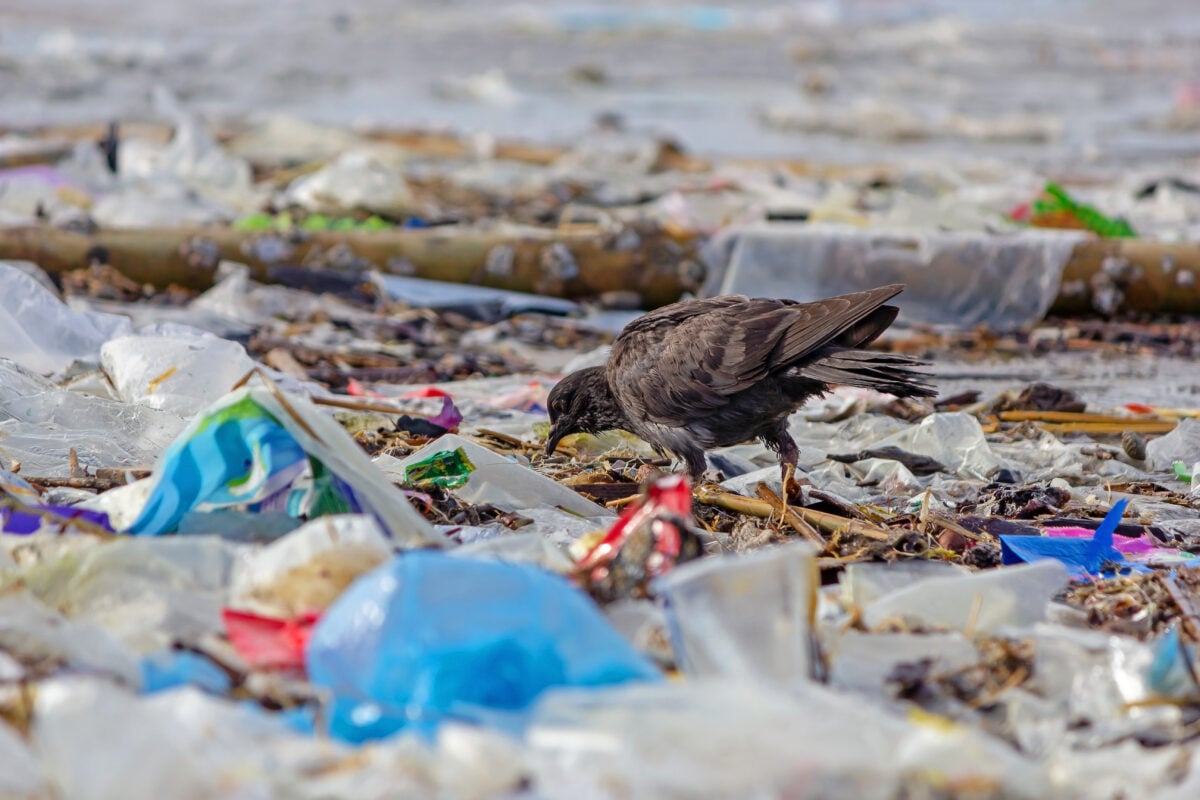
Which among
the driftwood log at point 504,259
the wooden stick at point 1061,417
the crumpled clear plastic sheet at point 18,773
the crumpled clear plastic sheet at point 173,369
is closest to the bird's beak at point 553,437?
the crumpled clear plastic sheet at point 173,369

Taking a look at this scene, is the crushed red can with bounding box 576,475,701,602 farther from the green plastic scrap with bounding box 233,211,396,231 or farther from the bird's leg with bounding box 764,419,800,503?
the green plastic scrap with bounding box 233,211,396,231

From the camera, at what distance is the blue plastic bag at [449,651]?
8.56 ft

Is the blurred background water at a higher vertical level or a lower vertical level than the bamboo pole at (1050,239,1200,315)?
lower

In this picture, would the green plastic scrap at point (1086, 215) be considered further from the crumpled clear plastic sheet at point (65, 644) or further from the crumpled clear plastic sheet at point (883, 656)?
the crumpled clear plastic sheet at point (65, 644)

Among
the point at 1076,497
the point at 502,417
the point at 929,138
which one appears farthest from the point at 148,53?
the point at 1076,497

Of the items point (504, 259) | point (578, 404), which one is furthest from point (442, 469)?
point (504, 259)

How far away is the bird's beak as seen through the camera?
5.60 metres

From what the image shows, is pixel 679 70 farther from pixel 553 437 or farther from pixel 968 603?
pixel 968 603

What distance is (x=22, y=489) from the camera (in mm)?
3820

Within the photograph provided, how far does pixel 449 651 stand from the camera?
264cm

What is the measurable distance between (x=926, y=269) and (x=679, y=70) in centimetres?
1868

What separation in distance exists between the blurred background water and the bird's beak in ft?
35.5

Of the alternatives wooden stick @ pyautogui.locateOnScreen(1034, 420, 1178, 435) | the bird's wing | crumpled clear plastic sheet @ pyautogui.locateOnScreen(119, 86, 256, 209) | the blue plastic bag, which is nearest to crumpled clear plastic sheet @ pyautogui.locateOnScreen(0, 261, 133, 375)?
the bird's wing

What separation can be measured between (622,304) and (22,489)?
5266 mm
